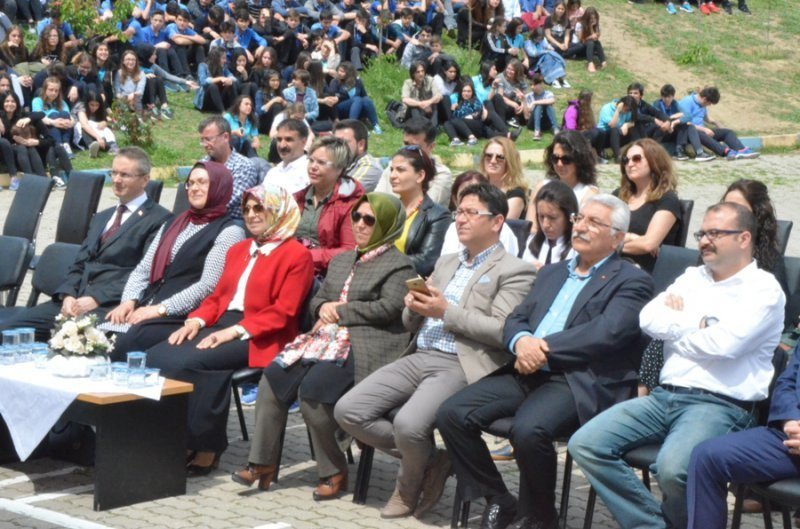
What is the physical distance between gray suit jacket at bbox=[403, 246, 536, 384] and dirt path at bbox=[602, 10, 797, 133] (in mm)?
17550

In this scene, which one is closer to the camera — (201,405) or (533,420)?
(533,420)

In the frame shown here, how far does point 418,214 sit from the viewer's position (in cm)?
771

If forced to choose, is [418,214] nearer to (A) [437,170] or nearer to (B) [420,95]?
(A) [437,170]

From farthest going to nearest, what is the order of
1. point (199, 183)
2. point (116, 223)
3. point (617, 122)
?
point (617, 122), point (116, 223), point (199, 183)

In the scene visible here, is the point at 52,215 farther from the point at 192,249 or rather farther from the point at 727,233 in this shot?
the point at 727,233

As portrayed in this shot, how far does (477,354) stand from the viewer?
6.28 m

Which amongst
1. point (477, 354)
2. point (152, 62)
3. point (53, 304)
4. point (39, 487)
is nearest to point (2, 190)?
point (152, 62)

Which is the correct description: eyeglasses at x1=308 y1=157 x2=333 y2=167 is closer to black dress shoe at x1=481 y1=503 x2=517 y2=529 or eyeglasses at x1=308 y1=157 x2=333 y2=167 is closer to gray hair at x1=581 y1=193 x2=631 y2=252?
gray hair at x1=581 y1=193 x2=631 y2=252

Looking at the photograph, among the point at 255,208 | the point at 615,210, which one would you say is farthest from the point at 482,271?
the point at 255,208

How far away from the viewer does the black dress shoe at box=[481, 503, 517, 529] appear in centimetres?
593

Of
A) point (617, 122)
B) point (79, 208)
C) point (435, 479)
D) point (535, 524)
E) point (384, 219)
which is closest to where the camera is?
point (535, 524)

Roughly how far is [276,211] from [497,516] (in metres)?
2.22

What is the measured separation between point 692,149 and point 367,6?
22.3 feet

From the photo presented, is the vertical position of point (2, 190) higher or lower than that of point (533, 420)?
lower
